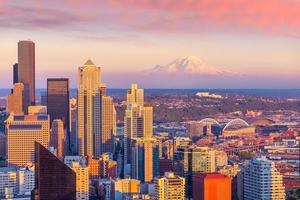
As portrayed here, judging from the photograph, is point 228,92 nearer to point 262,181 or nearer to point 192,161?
point 192,161

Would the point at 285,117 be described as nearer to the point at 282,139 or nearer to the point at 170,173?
the point at 282,139

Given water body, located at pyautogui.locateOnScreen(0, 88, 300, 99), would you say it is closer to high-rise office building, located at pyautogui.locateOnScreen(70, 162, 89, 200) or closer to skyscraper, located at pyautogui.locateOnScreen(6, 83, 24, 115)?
skyscraper, located at pyautogui.locateOnScreen(6, 83, 24, 115)

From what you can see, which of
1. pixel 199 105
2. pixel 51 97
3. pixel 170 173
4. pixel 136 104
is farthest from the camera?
Answer: pixel 51 97

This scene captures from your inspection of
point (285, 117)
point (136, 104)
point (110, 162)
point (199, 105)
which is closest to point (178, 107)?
point (199, 105)

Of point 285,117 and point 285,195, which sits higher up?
point 285,117

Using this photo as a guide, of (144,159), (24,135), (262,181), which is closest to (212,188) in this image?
(262,181)

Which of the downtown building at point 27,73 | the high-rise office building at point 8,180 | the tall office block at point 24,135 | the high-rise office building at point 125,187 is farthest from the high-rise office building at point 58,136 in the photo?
the high-rise office building at point 125,187

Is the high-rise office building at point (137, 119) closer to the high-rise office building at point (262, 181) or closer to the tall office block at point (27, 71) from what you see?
the tall office block at point (27, 71)
